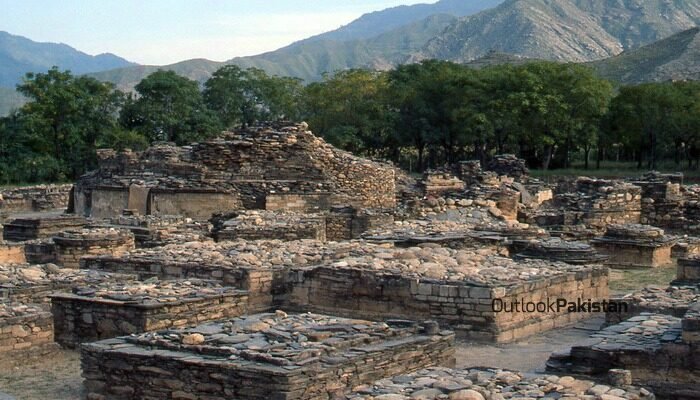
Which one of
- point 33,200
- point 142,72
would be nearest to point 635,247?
point 33,200

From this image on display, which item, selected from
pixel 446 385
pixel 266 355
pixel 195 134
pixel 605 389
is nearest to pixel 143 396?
pixel 266 355

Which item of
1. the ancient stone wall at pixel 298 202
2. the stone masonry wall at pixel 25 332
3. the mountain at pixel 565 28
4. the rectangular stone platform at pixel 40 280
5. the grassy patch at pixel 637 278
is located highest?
→ the mountain at pixel 565 28

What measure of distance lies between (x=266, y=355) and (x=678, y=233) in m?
13.9

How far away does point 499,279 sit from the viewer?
10578 mm

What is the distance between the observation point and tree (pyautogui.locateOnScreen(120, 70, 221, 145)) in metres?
48.5

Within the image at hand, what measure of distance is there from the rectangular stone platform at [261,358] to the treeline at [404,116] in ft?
118

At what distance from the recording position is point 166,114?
1917 inches

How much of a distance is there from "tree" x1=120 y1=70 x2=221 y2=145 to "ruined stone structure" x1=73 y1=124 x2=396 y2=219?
86.5ft

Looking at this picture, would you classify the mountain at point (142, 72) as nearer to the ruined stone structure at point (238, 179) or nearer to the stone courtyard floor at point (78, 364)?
the ruined stone structure at point (238, 179)

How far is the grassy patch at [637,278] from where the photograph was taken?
1373 centimetres

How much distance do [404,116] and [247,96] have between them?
1034 centimetres

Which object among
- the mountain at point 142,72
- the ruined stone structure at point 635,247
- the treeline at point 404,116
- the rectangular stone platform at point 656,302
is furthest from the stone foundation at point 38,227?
the mountain at point 142,72

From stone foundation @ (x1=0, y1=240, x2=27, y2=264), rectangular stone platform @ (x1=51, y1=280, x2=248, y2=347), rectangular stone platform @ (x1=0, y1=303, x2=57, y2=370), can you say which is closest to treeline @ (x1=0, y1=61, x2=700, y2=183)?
stone foundation @ (x1=0, y1=240, x2=27, y2=264)

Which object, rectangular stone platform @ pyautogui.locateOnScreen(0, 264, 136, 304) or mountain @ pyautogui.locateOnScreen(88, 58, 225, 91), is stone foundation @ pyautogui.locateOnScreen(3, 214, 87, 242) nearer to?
rectangular stone platform @ pyautogui.locateOnScreen(0, 264, 136, 304)
